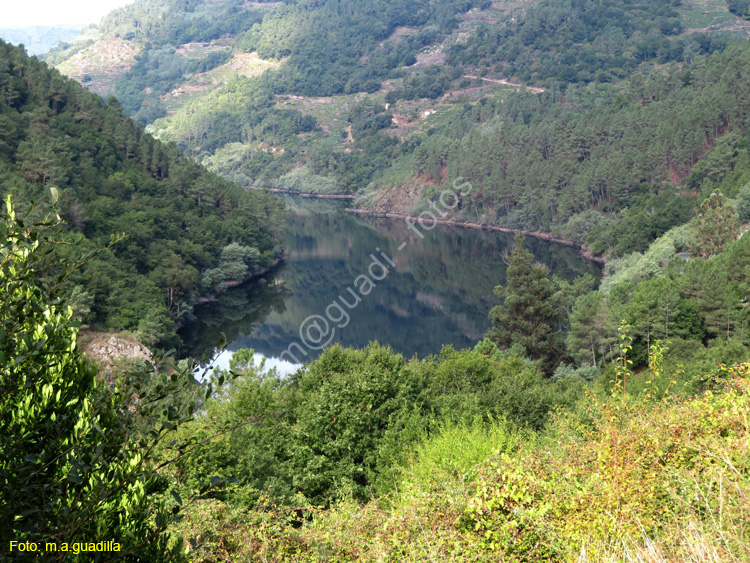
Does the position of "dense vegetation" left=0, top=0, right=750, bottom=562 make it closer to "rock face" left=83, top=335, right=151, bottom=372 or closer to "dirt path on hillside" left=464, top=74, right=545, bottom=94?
"rock face" left=83, top=335, right=151, bottom=372

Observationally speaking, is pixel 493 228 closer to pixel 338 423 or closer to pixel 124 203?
pixel 124 203

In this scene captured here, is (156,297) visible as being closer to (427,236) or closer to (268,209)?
(268,209)

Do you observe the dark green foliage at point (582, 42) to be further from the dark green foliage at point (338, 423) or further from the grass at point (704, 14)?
the dark green foliage at point (338, 423)

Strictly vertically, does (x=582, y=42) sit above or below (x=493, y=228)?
above


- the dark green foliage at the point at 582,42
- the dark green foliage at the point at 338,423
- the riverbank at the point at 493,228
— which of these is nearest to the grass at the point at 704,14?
the dark green foliage at the point at 582,42

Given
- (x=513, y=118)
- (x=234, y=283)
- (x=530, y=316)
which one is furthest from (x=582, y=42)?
(x=530, y=316)

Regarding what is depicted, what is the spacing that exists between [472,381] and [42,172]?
35737 mm

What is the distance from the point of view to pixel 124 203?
160 feet

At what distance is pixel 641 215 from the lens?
211 ft

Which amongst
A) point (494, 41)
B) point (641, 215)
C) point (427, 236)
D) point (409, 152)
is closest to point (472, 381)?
point (641, 215)

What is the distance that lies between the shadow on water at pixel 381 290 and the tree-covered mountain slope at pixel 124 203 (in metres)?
3.37

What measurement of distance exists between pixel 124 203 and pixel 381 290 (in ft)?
79.0

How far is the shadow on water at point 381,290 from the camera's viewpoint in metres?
44.9

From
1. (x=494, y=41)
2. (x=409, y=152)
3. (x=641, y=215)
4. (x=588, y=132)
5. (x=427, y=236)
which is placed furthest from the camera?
(x=494, y=41)
